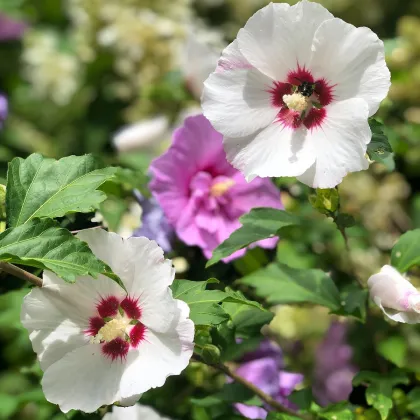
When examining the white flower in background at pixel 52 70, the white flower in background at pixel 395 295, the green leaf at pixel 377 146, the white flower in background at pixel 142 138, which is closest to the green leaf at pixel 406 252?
the white flower in background at pixel 395 295

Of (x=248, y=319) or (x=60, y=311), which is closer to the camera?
(x=60, y=311)

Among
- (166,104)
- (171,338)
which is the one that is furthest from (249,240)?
(166,104)

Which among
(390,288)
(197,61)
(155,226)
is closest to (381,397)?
(390,288)

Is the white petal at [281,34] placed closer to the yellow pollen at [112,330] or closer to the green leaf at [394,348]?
the yellow pollen at [112,330]

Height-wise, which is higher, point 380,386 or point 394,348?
point 380,386

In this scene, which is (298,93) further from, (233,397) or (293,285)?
(233,397)

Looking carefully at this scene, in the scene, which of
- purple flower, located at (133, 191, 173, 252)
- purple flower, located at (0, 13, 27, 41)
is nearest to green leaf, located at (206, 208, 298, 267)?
purple flower, located at (133, 191, 173, 252)

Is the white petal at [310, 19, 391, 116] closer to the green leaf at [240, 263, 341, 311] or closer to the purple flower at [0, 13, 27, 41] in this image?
the green leaf at [240, 263, 341, 311]
